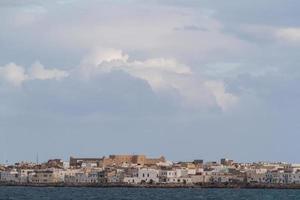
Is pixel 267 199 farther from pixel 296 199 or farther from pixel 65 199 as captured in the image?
pixel 65 199

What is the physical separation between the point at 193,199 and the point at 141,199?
640cm

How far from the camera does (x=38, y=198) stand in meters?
124

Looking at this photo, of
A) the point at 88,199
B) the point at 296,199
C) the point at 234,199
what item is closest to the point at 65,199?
the point at 88,199

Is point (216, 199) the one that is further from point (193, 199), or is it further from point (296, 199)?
point (296, 199)

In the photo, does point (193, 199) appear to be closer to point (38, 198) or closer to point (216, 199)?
point (216, 199)

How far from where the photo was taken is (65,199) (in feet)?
391

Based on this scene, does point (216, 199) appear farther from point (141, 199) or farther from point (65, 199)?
point (65, 199)

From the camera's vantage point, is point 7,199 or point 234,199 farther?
point 234,199

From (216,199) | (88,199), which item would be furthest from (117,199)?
(216,199)

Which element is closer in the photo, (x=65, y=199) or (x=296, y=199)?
(x=65, y=199)

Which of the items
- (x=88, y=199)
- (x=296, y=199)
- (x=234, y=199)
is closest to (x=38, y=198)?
(x=88, y=199)

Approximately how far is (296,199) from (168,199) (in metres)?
17.3

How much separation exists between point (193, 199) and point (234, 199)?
18.4ft

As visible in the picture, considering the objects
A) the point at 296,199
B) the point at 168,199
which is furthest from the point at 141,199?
the point at 296,199
